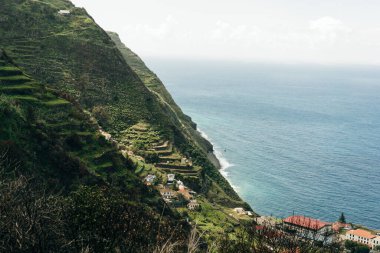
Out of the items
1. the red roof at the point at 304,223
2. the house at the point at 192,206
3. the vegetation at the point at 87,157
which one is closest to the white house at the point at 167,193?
the vegetation at the point at 87,157

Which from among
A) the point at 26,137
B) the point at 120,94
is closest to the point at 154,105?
the point at 120,94

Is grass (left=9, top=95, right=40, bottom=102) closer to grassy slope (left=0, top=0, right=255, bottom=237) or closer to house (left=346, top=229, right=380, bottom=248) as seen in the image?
grassy slope (left=0, top=0, right=255, bottom=237)

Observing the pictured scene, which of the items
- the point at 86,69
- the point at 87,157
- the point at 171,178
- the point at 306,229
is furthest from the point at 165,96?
the point at 306,229

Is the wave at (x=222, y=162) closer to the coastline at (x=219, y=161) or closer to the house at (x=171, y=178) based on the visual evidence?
the coastline at (x=219, y=161)

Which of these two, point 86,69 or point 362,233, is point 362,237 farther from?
point 86,69

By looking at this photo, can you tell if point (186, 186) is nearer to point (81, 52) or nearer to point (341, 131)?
point (81, 52)

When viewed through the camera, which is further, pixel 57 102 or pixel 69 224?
pixel 57 102
